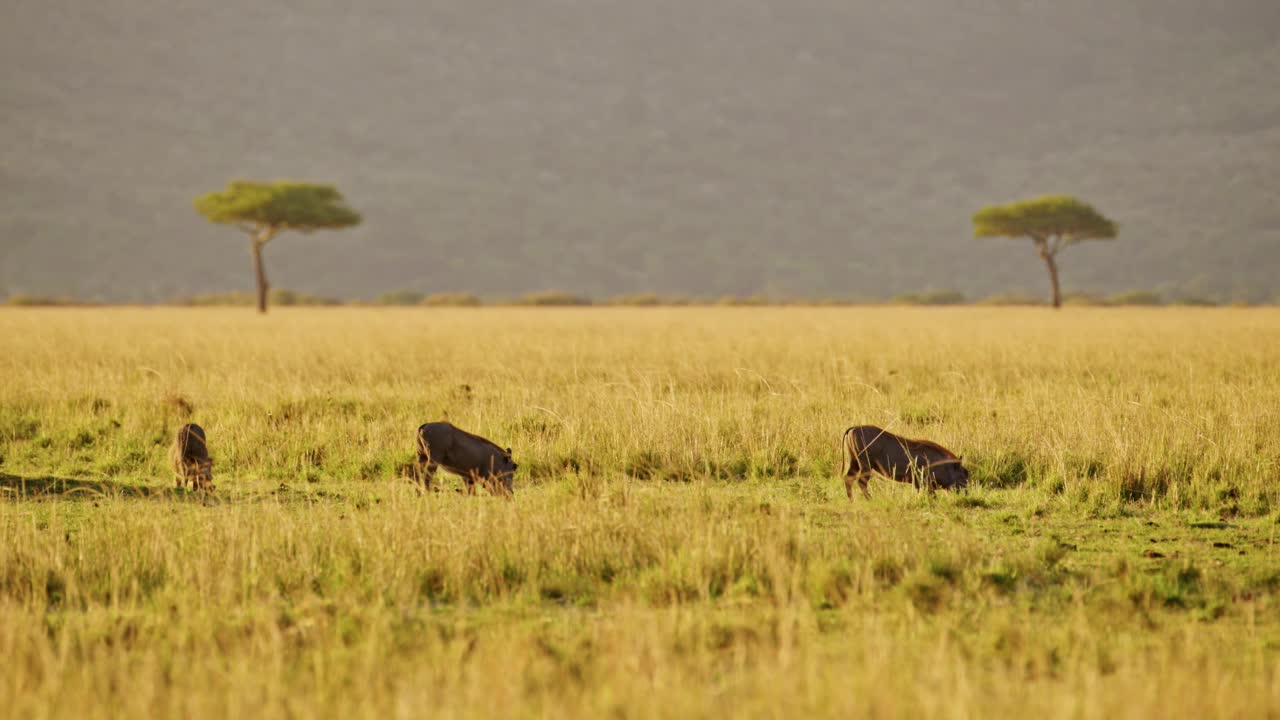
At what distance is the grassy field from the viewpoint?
15.1ft

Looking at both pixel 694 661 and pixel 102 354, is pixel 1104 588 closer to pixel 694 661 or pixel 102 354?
pixel 694 661

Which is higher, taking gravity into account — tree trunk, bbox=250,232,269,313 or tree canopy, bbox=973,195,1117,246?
tree canopy, bbox=973,195,1117,246

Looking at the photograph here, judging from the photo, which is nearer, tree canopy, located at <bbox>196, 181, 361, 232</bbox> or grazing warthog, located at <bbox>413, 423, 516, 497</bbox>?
grazing warthog, located at <bbox>413, 423, 516, 497</bbox>

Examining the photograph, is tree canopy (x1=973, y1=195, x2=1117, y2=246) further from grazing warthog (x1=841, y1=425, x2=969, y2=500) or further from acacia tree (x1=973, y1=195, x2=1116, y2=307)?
grazing warthog (x1=841, y1=425, x2=969, y2=500)

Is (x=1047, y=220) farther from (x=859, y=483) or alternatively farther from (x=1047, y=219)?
(x=859, y=483)

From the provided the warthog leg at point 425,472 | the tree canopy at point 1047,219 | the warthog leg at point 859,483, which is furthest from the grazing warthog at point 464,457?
the tree canopy at point 1047,219

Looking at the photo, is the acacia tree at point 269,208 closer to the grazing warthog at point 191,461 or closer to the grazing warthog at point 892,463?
the grazing warthog at point 191,461

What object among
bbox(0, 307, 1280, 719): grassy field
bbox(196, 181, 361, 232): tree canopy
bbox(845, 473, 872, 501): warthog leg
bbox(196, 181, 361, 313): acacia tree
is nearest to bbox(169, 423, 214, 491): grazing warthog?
bbox(0, 307, 1280, 719): grassy field

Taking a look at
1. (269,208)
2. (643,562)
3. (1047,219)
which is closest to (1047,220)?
(1047,219)

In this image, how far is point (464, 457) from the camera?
874 centimetres

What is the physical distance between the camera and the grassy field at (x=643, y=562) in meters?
4.61

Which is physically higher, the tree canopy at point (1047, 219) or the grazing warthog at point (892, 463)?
the tree canopy at point (1047, 219)

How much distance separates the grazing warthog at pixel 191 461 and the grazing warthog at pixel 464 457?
2261 millimetres

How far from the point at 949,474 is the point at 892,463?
0.50m
